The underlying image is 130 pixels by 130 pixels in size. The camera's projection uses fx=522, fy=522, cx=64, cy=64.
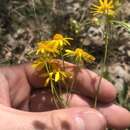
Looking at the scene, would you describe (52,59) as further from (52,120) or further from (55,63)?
(52,120)

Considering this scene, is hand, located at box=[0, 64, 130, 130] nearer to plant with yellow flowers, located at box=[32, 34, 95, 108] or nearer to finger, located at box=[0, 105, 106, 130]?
plant with yellow flowers, located at box=[32, 34, 95, 108]

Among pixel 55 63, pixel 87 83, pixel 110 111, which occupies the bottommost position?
pixel 110 111

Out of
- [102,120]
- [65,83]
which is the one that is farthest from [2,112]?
[65,83]

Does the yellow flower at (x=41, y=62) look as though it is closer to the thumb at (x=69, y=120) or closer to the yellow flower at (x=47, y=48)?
the yellow flower at (x=47, y=48)

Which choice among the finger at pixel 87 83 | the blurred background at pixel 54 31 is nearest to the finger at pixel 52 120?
the finger at pixel 87 83

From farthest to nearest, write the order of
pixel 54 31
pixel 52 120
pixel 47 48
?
pixel 54 31, pixel 47 48, pixel 52 120

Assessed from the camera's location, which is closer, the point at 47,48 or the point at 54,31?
the point at 47,48

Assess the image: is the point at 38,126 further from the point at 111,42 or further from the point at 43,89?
the point at 111,42

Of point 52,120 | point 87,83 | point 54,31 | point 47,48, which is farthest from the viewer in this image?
point 54,31

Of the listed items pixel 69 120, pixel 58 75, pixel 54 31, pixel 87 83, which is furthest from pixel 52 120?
pixel 54 31
